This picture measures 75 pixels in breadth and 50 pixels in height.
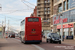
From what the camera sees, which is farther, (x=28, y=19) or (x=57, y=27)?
(x=57, y=27)

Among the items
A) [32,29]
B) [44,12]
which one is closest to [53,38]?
[32,29]

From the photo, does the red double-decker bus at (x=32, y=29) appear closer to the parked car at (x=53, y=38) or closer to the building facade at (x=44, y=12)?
the parked car at (x=53, y=38)

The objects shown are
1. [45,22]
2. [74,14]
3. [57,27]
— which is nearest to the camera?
[74,14]

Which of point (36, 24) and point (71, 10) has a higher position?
point (71, 10)

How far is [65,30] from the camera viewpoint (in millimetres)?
51812

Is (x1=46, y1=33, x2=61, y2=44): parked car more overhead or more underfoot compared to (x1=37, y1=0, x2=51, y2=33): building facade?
more underfoot

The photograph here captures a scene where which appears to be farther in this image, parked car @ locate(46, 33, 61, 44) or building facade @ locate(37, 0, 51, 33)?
building facade @ locate(37, 0, 51, 33)

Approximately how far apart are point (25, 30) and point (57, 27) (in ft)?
114

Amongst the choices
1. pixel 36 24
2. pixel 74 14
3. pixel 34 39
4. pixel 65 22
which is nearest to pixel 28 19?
pixel 36 24

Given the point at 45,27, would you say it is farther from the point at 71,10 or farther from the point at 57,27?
the point at 71,10

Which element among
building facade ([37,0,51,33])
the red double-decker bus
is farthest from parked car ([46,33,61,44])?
building facade ([37,0,51,33])

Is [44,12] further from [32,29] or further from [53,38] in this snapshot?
[32,29]

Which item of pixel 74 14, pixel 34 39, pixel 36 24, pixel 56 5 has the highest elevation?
pixel 56 5

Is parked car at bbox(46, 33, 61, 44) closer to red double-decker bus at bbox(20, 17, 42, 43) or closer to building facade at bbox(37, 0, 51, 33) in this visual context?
red double-decker bus at bbox(20, 17, 42, 43)
